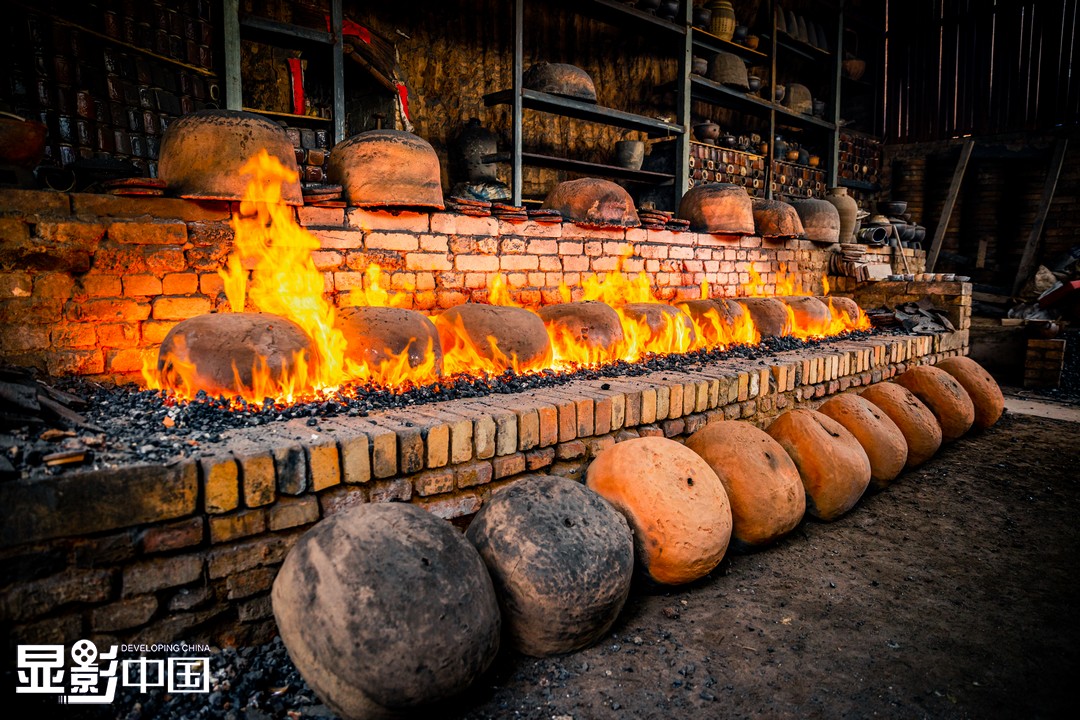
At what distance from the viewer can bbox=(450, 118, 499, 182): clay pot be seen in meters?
6.44

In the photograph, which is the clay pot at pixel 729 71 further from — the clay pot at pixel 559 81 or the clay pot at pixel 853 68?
the clay pot at pixel 853 68

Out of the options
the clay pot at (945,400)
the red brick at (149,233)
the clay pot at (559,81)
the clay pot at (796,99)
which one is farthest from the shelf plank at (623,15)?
the red brick at (149,233)

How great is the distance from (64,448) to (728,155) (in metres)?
9.04

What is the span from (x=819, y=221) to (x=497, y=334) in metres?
5.32

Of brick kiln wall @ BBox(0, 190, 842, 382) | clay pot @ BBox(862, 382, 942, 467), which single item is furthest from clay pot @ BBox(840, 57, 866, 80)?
brick kiln wall @ BBox(0, 190, 842, 382)

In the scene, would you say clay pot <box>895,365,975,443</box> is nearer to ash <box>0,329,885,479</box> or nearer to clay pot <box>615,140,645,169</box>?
ash <box>0,329,885,479</box>

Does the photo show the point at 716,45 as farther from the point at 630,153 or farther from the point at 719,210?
the point at 719,210

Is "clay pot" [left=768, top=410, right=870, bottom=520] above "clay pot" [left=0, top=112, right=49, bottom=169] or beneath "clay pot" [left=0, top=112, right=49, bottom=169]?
beneath

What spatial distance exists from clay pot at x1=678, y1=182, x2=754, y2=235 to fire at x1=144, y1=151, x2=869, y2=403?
1.62m

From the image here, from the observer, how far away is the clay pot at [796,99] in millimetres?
9562

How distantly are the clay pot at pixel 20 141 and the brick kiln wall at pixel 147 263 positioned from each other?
0.15 meters

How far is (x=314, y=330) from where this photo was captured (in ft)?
9.66

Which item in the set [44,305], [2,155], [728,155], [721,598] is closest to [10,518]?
[44,305]

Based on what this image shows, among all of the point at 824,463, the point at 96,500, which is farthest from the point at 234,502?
the point at 824,463
